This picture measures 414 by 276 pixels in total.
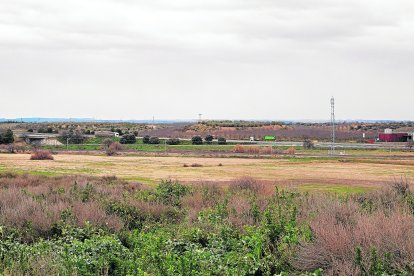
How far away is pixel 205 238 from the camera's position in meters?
16.2

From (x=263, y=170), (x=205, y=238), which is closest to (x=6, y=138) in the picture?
(x=263, y=170)

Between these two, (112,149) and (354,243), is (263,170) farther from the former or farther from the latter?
(354,243)

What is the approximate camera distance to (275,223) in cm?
1627

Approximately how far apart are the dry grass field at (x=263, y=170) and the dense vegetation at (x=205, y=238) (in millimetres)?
21976

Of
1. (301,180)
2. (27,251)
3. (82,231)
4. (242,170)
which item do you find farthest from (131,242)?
(242,170)

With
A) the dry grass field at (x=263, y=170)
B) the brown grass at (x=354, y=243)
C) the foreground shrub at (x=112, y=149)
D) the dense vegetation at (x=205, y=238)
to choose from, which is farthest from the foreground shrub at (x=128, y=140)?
the brown grass at (x=354, y=243)

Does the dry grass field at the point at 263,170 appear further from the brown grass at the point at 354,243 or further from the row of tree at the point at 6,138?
the row of tree at the point at 6,138

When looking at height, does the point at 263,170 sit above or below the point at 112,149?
below

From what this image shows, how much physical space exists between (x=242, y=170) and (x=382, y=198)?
120ft

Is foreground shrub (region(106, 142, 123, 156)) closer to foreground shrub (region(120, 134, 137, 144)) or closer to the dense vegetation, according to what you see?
foreground shrub (region(120, 134, 137, 144))

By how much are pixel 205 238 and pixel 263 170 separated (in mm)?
43458

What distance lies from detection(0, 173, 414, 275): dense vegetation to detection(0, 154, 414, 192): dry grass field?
21976mm

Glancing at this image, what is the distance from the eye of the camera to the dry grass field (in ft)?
152

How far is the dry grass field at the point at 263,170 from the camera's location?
4625 cm
